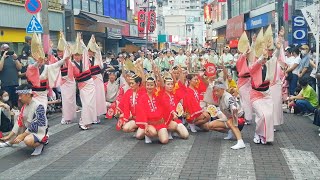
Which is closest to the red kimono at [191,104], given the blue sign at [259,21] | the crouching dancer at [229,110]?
the crouching dancer at [229,110]

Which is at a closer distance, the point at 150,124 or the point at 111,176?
the point at 111,176

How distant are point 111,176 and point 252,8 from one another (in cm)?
3314

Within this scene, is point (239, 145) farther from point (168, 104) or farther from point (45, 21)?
point (45, 21)

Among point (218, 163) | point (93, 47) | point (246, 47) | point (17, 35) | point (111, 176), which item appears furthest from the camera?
point (17, 35)

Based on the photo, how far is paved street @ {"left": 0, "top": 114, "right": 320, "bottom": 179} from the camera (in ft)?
20.5

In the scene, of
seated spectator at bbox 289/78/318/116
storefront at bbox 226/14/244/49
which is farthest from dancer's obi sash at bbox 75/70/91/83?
storefront at bbox 226/14/244/49

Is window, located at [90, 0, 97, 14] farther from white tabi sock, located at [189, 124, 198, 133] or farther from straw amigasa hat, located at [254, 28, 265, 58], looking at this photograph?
straw amigasa hat, located at [254, 28, 265, 58]

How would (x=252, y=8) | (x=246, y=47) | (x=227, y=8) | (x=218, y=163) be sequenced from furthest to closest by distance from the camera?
(x=227, y=8) < (x=252, y=8) < (x=246, y=47) < (x=218, y=163)

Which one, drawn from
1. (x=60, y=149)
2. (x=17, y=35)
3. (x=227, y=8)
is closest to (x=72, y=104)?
(x=60, y=149)

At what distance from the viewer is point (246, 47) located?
8562mm

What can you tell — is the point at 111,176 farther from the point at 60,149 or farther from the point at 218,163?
the point at 60,149

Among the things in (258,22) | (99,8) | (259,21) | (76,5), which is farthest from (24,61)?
(258,22)

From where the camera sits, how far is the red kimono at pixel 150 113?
830 centimetres

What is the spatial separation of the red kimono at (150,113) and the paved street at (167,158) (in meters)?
0.39
